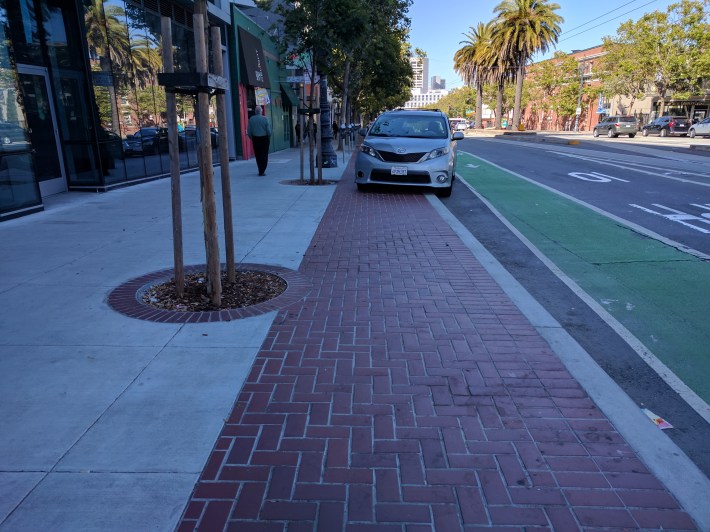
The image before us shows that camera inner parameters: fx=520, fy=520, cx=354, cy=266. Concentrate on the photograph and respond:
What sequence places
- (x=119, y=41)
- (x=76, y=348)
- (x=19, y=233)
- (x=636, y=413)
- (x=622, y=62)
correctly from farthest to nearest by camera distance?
(x=622, y=62), (x=119, y=41), (x=19, y=233), (x=76, y=348), (x=636, y=413)

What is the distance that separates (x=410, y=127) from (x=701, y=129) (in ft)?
120

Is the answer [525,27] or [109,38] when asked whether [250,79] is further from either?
[525,27]

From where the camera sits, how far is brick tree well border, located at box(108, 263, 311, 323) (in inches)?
175

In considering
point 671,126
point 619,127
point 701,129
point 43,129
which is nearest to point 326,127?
point 43,129

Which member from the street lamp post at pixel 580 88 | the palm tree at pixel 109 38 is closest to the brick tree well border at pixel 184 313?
the palm tree at pixel 109 38

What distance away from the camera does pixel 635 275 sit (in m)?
5.96

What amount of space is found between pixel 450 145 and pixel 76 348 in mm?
9087

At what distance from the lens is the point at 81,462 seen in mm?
2600

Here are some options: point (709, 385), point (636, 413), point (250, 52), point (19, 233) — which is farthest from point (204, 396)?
point (250, 52)

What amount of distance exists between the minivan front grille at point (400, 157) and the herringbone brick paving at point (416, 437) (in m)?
6.55

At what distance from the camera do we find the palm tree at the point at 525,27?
142ft

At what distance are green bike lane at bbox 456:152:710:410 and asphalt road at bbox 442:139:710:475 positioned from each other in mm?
11

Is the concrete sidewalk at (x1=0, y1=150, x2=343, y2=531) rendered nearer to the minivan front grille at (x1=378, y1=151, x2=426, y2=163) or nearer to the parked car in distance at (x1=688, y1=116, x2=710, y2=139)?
the minivan front grille at (x1=378, y1=151, x2=426, y2=163)

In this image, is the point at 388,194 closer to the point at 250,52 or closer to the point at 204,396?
the point at 204,396
